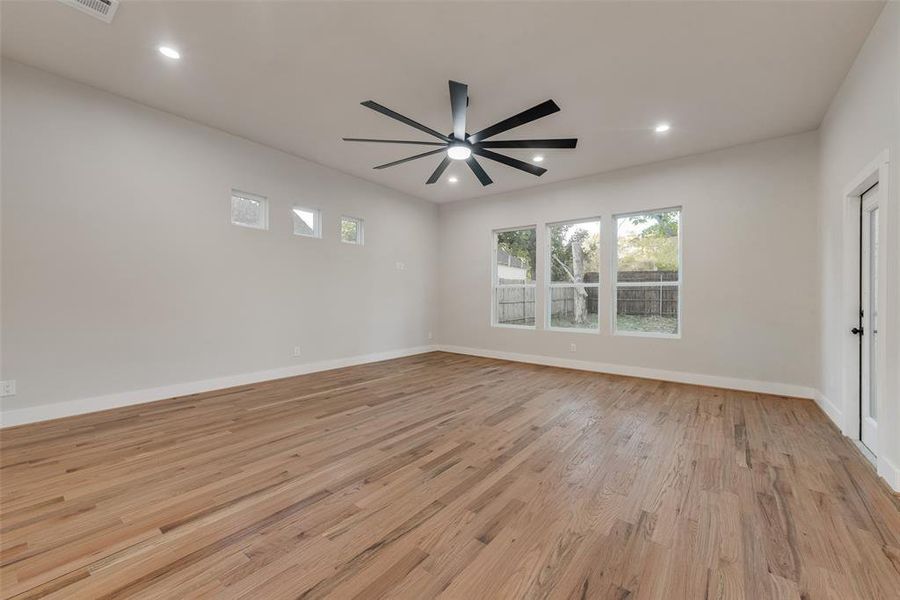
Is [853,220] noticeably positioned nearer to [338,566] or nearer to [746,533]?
[746,533]

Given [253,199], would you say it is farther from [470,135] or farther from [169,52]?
[470,135]

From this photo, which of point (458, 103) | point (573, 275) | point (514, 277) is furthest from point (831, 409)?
point (458, 103)

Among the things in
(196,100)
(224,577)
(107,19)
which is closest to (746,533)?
(224,577)

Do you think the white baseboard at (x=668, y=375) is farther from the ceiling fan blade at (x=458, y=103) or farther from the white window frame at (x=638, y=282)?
the ceiling fan blade at (x=458, y=103)

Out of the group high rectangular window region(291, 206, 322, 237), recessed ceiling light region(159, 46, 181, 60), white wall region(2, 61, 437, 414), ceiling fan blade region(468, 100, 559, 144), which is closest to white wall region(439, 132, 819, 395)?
ceiling fan blade region(468, 100, 559, 144)

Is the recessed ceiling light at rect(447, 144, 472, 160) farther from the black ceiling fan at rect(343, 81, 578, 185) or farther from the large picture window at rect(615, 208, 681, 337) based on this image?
the large picture window at rect(615, 208, 681, 337)

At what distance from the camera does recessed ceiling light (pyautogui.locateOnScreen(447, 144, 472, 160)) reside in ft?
11.4

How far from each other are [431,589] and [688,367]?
4.91 meters

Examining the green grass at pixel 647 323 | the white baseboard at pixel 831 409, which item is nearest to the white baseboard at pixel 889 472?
the white baseboard at pixel 831 409

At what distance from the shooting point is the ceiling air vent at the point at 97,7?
96.0 inches

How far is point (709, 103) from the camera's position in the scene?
356 cm

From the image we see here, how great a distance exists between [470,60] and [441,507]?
3.29m

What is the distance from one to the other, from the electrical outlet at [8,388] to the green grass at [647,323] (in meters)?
6.91

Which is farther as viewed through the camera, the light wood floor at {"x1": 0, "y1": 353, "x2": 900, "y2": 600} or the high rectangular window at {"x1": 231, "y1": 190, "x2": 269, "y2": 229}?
the high rectangular window at {"x1": 231, "y1": 190, "x2": 269, "y2": 229}
